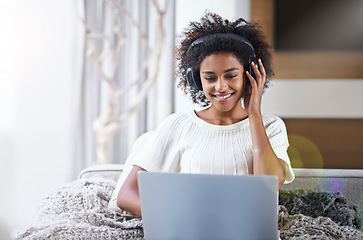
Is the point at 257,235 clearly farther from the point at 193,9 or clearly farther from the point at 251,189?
the point at 193,9

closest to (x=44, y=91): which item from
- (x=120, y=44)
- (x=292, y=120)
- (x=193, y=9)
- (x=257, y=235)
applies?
(x=120, y=44)

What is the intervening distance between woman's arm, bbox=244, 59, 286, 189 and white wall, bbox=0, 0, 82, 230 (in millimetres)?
2445

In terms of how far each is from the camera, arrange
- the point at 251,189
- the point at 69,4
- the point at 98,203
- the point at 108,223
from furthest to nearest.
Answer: the point at 69,4, the point at 98,203, the point at 108,223, the point at 251,189

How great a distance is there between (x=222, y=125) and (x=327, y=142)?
2.20 m

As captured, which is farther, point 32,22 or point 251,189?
point 32,22

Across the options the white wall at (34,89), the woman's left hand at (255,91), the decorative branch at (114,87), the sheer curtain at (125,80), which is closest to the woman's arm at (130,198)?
the woman's left hand at (255,91)

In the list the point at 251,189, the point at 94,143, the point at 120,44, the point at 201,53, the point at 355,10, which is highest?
the point at 355,10

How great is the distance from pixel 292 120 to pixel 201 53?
82.5 inches

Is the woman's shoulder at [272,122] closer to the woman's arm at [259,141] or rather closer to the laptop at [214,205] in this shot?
the woman's arm at [259,141]

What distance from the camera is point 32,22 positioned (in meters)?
3.56

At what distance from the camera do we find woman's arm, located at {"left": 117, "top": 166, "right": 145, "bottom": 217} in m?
1.38

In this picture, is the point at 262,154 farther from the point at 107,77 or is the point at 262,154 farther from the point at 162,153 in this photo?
the point at 107,77

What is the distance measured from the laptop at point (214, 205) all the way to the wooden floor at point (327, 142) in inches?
97.8

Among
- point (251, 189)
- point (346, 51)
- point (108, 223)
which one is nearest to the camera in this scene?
point (251, 189)
